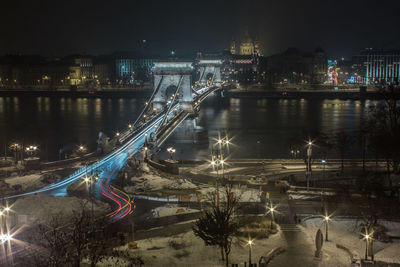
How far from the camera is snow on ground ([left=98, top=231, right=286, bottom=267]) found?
8266 mm

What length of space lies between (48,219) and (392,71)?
98524mm

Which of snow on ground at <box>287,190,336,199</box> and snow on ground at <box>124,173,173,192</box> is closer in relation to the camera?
snow on ground at <box>287,190,336,199</box>

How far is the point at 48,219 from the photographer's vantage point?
10391mm

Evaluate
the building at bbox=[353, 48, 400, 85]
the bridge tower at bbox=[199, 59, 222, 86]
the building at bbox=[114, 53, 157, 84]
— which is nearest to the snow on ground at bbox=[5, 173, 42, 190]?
the bridge tower at bbox=[199, 59, 222, 86]

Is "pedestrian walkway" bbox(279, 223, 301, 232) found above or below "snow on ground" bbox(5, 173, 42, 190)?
below

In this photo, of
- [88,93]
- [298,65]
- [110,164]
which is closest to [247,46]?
[298,65]

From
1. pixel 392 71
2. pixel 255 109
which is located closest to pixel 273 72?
pixel 392 71

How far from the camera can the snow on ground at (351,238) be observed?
8.54m

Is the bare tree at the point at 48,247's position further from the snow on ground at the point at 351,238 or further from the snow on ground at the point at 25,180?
the snow on ground at the point at 351,238

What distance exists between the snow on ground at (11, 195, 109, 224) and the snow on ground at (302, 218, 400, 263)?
5.13 m

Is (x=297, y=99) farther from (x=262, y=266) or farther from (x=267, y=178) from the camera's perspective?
(x=262, y=266)

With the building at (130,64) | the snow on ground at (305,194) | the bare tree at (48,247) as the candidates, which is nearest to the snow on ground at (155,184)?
the snow on ground at (305,194)

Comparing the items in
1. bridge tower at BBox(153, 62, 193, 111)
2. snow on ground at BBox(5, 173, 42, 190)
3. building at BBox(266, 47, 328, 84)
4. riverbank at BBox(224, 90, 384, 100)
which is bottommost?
snow on ground at BBox(5, 173, 42, 190)

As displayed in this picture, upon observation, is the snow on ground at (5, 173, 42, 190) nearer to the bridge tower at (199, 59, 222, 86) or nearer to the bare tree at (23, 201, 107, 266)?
the bare tree at (23, 201, 107, 266)
